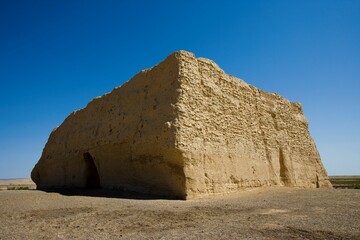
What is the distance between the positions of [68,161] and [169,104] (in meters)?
8.10

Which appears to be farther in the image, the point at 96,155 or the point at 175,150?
the point at 96,155

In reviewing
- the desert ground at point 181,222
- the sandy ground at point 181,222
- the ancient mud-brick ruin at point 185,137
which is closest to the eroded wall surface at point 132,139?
the ancient mud-brick ruin at point 185,137

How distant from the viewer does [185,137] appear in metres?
9.45

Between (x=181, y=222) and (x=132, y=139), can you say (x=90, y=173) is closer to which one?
(x=132, y=139)

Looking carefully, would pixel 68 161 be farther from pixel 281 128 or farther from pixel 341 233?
pixel 341 233

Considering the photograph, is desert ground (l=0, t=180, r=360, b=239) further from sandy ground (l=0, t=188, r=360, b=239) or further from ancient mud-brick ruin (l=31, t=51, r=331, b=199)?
ancient mud-brick ruin (l=31, t=51, r=331, b=199)

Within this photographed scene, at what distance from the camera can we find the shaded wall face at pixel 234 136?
977cm

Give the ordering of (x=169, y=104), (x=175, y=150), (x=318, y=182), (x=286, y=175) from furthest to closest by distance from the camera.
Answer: (x=318, y=182) → (x=286, y=175) → (x=169, y=104) → (x=175, y=150)

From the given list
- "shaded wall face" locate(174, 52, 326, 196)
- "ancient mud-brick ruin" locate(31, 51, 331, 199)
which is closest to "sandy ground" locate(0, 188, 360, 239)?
"ancient mud-brick ruin" locate(31, 51, 331, 199)

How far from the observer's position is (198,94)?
10.5m

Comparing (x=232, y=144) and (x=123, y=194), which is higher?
(x=232, y=144)

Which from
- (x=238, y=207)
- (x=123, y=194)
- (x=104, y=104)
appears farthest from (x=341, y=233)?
(x=104, y=104)

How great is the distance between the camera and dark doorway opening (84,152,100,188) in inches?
559

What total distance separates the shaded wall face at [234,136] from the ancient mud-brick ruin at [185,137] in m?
0.04
